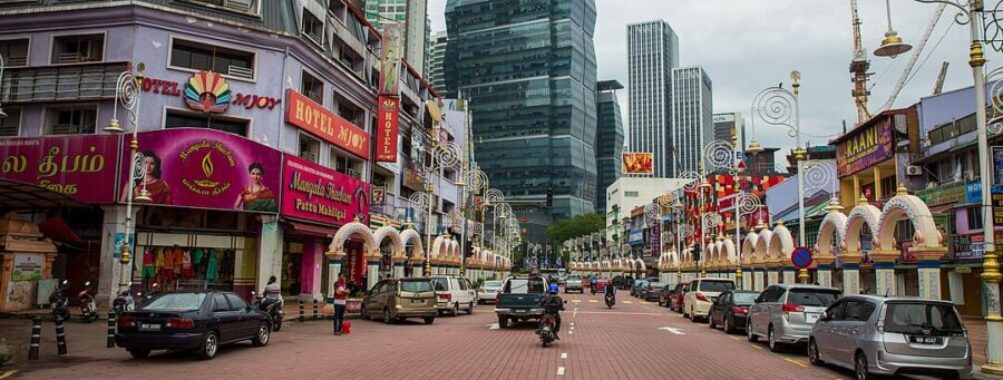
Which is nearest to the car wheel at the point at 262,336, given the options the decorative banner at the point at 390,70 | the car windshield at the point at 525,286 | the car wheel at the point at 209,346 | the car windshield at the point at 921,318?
the car wheel at the point at 209,346

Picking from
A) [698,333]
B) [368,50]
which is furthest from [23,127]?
[698,333]

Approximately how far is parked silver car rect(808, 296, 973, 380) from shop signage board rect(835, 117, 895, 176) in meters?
25.4

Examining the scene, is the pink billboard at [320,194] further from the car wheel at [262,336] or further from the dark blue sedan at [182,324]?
the dark blue sedan at [182,324]

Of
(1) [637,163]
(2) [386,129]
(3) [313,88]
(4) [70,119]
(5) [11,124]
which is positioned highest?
(1) [637,163]

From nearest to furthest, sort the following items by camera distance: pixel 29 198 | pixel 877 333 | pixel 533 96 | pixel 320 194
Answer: pixel 877 333 < pixel 29 198 < pixel 320 194 < pixel 533 96

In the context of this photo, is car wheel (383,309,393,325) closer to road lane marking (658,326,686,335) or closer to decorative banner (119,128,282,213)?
decorative banner (119,128,282,213)

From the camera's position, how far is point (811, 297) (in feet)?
55.8

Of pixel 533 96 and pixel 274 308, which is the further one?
pixel 533 96

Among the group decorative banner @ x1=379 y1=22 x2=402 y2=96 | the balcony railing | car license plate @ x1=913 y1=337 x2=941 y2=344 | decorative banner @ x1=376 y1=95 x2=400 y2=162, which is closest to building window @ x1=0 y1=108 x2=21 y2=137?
the balcony railing

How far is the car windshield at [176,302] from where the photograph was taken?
45.9 feet

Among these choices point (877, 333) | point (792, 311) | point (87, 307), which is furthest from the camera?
point (87, 307)

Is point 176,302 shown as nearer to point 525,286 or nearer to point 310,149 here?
point 525,286

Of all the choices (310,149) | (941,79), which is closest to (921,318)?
(310,149)

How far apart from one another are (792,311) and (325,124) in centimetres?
2510
